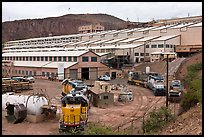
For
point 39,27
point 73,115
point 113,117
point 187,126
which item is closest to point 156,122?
point 187,126

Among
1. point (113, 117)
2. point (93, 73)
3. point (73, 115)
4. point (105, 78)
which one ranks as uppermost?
point (93, 73)

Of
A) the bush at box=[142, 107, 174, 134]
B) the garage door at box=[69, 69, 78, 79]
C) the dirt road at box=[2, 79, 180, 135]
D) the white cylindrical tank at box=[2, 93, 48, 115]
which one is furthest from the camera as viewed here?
the garage door at box=[69, 69, 78, 79]

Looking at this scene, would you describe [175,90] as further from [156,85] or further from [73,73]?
[73,73]

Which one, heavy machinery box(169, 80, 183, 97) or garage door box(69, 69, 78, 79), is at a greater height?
garage door box(69, 69, 78, 79)

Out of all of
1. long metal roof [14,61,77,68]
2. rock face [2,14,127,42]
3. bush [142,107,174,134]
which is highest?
rock face [2,14,127,42]

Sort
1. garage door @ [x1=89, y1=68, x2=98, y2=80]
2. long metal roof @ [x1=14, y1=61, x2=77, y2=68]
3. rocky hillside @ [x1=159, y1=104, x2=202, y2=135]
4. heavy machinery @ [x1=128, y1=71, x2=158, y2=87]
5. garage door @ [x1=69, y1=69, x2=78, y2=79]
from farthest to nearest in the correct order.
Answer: garage door @ [x1=89, y1=68, x2=98, y2=80] < long metal roof @ [x1=14, y1=61, x2=77, y2=68] < garage door @ [x1=69, y1=69, x2=78, y2=79] < heavy machinery @ [x1=128, y1=71, x2=158, y2=87] < rocky hillside @ [x1=159, y1=104, x2=202, y2=135]

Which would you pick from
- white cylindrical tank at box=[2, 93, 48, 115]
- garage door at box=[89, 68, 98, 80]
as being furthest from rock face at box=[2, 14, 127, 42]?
white cylindrical tank at box=[2, 93, 48, 115]

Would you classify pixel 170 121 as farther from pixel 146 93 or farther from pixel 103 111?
pixel 146 93

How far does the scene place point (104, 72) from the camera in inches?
1258

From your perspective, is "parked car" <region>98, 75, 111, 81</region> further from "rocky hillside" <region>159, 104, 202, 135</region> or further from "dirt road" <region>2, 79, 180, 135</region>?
"rocky hillside" <region>159, 104, 202, 135</region>

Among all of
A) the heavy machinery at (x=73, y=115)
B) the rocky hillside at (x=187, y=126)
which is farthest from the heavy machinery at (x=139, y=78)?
the rocky hillside at (x=187, y=126)

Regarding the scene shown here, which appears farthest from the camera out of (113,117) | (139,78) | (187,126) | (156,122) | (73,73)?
(73,73)

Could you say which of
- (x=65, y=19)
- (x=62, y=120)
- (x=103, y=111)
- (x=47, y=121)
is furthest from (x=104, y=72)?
(x=65, y=19)

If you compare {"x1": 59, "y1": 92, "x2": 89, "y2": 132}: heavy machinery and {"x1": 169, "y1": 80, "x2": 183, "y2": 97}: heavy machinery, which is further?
{"x1": 169, "y1": 80, "x2": 183, "y2": 97}: heavy machinery
